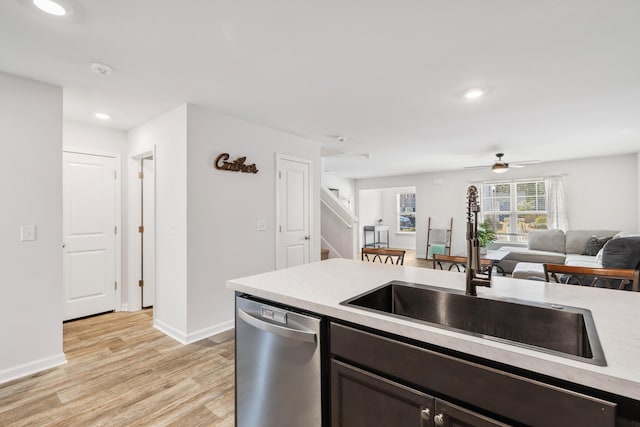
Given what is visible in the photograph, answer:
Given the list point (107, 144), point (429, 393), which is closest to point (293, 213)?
point (107, 144)

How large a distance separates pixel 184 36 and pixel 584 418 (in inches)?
96.4

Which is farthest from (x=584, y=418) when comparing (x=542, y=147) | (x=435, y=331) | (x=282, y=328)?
(x=542, y=147)

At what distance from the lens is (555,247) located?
591 centimetres

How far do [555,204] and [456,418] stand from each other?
7208mm

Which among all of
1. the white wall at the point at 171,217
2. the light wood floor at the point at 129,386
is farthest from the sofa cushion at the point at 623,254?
the white wall at the point at 171,217

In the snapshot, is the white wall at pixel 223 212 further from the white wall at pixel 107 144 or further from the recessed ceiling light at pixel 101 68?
the white wall at pixel 107 144

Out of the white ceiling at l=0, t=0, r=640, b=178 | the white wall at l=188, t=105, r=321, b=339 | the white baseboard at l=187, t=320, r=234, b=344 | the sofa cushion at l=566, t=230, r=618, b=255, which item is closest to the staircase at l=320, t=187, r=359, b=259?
the white wall at l=188, t=105, r=321, b=339

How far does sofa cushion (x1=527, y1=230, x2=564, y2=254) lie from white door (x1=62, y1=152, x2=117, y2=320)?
740 centimetres

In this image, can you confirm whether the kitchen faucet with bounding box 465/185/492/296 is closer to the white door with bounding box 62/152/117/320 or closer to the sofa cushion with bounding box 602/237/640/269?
the sofa cushion with bounding box 602/237/640/269

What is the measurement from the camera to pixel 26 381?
7.64 ft

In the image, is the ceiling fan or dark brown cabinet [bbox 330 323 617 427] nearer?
dark brown cabinet [bbox 330 323 617 427]

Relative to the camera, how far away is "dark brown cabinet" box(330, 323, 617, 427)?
77 centimetres

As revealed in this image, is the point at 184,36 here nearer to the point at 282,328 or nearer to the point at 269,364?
the point at 282,328

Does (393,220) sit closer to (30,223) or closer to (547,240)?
(547,240)
